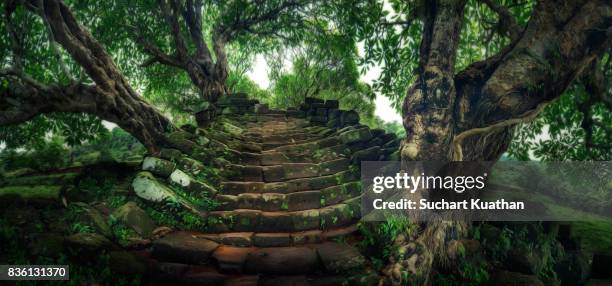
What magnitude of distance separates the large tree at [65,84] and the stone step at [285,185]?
2.38 m

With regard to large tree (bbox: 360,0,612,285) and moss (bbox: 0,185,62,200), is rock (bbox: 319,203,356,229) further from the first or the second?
moss (bbox: 0,185,62,200)

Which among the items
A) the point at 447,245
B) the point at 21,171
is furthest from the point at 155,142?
the point at 447,245

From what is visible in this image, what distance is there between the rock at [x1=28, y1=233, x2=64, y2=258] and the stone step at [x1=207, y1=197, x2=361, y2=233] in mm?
1961

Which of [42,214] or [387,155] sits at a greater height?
[387,155]

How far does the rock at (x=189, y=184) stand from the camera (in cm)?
564

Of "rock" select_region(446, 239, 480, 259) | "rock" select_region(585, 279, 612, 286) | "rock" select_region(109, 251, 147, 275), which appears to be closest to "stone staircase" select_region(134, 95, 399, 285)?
"rock" select_region(109, 251, 147, 275)

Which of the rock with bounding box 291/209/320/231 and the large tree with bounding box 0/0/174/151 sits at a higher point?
the large tree with bounding box 0/0/174/151

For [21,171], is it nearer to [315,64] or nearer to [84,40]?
[84,40]

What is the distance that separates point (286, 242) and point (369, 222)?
1.43 meters

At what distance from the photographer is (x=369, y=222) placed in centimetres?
497

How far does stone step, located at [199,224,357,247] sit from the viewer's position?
468cm

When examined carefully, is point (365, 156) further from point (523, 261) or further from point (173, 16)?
point (173, 16)

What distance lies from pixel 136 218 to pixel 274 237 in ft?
7.14

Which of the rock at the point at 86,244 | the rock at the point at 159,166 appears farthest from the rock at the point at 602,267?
the rock at the point at 159,166
